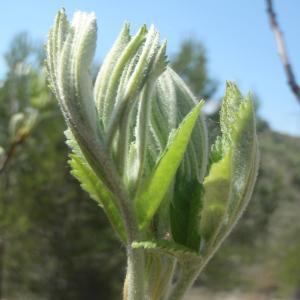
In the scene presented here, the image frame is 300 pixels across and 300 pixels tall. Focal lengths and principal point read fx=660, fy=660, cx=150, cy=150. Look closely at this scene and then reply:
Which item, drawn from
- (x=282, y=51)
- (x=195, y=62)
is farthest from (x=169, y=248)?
(x=195, y=62)

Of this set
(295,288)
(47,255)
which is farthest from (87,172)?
(295,288)

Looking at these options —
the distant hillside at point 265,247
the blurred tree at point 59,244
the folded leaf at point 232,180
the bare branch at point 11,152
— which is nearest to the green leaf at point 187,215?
the folded leaf at point 232,180

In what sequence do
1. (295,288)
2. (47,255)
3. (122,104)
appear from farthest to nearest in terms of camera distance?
(295,288), (47,255), (122,104)

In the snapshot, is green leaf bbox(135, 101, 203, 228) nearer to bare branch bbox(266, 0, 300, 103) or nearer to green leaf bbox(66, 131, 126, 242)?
green leaf bbox(66, 131, 126, 242)

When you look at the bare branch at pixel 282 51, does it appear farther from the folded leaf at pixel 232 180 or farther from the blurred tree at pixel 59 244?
the blurred tree at pixel 59 244

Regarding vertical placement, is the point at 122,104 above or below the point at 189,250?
above

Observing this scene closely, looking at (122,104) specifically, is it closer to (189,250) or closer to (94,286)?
(189,250)
